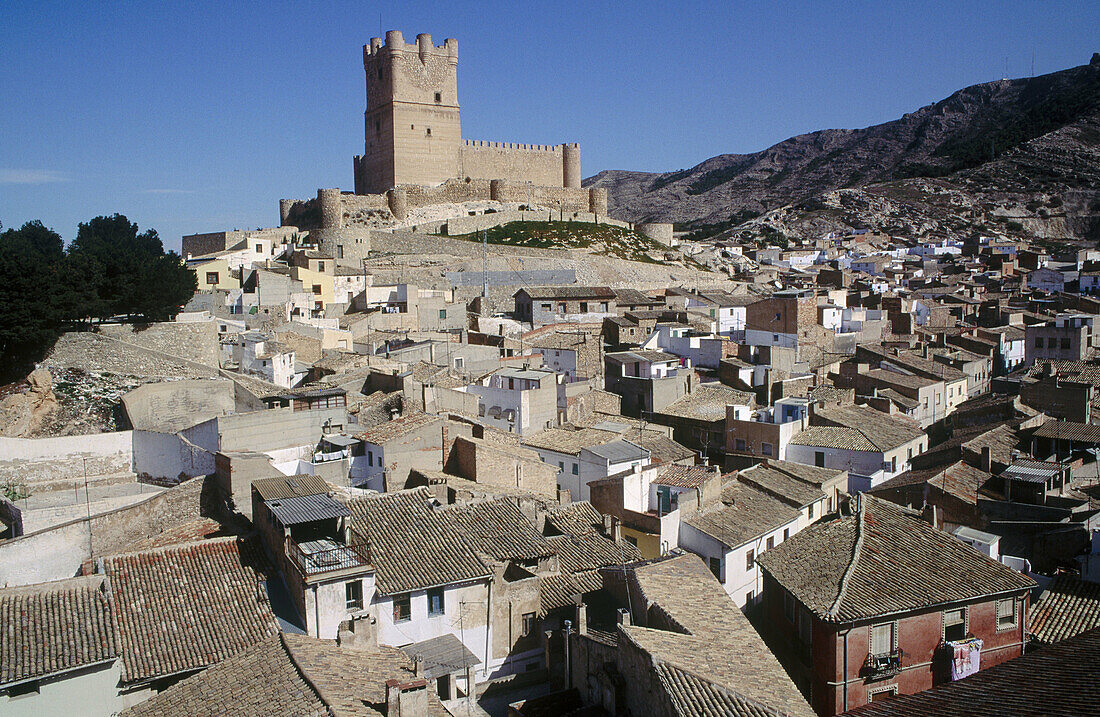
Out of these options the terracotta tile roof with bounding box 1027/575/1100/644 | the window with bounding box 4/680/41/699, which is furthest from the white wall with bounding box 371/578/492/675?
the terracotta tile roof with bounding box 1027/575/1100/644

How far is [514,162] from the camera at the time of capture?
58.1 meters

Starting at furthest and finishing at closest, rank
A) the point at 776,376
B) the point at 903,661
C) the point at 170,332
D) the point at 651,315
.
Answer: the point at 651,315 < the point at 776,376 < the point at 170,332 < the point at 903,661

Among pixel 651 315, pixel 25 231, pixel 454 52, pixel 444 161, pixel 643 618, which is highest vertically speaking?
pixel 454 52

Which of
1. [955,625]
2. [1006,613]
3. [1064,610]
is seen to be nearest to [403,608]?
[955,625]

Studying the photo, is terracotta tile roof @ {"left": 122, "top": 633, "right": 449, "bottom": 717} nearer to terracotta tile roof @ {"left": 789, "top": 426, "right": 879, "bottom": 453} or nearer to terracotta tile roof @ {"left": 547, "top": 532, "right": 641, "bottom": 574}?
terracotta tile roof @ {"left": 547, "top": 532, "right": 641, "bottom": 574}

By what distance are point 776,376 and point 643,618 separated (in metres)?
15.0

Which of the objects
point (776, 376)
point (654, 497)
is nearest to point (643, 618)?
point (654, 497)

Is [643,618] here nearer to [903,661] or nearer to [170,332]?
[903,661]

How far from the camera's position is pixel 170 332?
2172 cm

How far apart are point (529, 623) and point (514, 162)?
50.0m

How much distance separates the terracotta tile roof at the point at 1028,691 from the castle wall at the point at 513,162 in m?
51.0

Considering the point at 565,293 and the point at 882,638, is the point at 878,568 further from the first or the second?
the point at 565,293

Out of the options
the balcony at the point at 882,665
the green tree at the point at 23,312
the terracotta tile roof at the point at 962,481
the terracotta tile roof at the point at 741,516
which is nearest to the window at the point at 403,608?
the terracotta tile roof at the point at 741,516

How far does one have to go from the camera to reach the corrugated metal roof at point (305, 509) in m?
10.1
